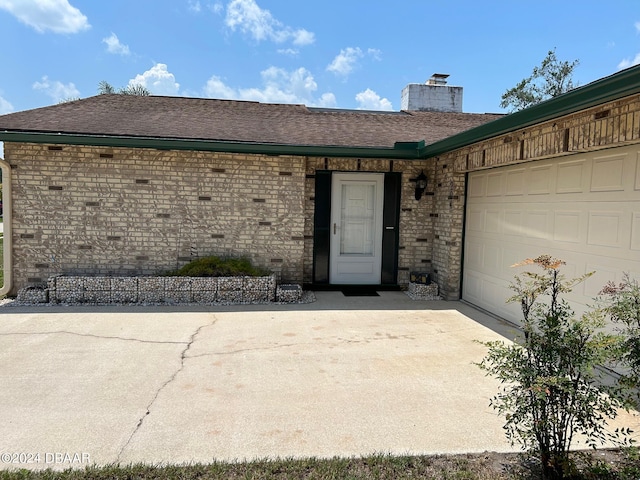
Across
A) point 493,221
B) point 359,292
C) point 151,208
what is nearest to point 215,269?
point 151,208

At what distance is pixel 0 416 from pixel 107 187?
15.7 ft

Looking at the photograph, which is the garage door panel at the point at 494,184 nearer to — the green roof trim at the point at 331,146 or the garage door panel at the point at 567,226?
the green roof trim at the point at 331,146

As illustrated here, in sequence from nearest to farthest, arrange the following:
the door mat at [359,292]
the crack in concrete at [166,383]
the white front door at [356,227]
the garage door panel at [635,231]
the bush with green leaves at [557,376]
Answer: the bush with green leaves at [557,376], the crack in concrete at [166,383], the garage door panel at [635,231], the door mat at [359,292], the white front door at [356,227]

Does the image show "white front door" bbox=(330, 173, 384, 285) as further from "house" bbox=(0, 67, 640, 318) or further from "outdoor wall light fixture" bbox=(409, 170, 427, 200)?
"outdoor wall light fixture" bbox=(409, 170, 427, 200)

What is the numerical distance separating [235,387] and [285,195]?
176 inches

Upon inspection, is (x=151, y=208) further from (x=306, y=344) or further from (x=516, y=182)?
(x=516, y=182)

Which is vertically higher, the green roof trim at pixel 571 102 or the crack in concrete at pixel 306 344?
the green roof trim at pixel 571 102

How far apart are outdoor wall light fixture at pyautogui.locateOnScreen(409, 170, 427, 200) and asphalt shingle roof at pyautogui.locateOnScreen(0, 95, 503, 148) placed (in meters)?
0.65

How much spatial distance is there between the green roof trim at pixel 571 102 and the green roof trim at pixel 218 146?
1621 mm

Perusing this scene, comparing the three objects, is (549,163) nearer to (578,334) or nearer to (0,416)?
(578,334)

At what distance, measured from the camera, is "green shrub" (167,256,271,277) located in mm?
6977

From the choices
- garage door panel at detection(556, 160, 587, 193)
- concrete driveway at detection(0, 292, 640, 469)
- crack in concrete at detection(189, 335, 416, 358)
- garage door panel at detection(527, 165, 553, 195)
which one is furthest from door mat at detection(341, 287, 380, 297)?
garage door panel at detection(556, 160, 587, 193)

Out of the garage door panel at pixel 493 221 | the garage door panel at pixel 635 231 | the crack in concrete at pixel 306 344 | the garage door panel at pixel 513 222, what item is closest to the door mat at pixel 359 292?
the garage door panel at pixel 493 221

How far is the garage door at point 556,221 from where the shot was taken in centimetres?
412
